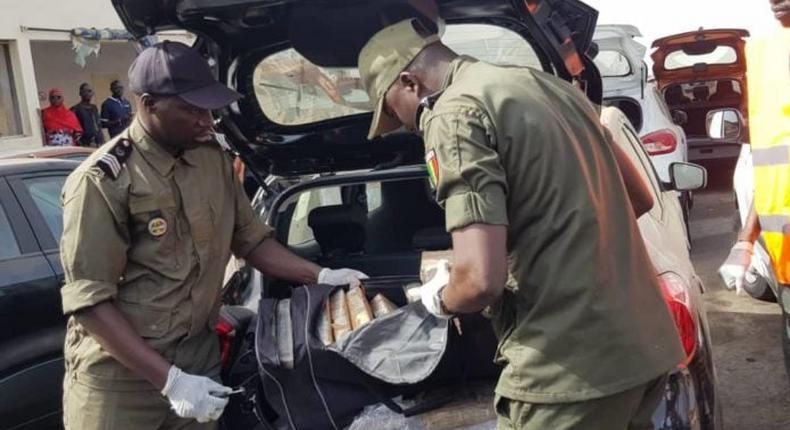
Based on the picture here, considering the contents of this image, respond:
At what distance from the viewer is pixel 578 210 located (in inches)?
70.2

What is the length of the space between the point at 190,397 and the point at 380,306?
67 cm

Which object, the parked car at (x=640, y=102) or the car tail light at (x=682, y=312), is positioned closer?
the car tail light at (x=682, y=312)

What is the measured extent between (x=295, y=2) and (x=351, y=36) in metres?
0.32

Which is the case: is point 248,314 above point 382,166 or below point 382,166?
below

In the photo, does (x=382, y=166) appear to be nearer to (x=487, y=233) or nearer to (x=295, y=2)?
(x=295, y=2)

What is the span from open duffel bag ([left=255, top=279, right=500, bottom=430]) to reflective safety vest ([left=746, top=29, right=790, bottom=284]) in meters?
1.08

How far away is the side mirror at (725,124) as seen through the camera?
551 centimetres

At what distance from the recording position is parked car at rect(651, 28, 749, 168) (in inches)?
380

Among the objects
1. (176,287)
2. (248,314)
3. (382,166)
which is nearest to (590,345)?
(176,287)

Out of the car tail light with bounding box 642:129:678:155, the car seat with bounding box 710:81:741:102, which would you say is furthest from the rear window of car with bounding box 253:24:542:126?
the car seat with bounding box 710:81:741:102

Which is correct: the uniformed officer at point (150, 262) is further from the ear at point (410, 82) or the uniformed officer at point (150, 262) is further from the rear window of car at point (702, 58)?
the rear window of car at point (702, 58)

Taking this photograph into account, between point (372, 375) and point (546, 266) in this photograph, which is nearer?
point (546, 266)

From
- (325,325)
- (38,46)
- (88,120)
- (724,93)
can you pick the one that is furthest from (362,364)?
(38,46)

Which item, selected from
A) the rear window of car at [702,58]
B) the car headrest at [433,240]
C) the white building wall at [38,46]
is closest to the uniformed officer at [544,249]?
the car headrest at [433,240]
